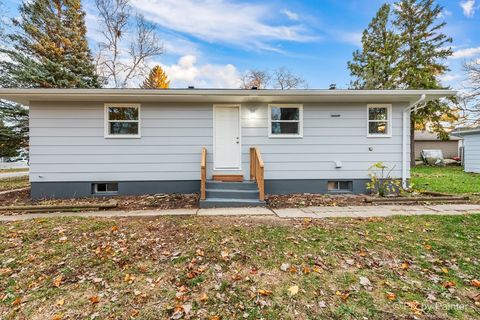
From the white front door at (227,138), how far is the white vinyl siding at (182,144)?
0.55 feet

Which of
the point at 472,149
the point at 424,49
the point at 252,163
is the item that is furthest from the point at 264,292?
the point at 424,49

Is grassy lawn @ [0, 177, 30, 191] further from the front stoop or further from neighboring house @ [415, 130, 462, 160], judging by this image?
neighboring house @ [415, 130, 462, 160]

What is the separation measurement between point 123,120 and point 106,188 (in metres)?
2.04

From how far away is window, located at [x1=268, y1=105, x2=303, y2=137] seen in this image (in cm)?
714

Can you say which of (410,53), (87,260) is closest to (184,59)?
(410,53)

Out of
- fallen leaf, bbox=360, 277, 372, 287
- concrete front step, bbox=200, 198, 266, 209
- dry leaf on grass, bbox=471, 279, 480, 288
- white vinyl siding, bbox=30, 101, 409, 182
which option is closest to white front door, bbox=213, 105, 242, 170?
white vinyl siding, bbox=30, 101, 409, 182

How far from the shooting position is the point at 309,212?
205 inches

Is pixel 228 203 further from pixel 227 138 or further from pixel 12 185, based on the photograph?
pixel 12 185

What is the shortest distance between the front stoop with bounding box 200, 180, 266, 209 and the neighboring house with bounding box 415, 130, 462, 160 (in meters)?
23.1

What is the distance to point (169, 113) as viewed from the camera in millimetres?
6887

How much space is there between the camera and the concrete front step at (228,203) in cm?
572

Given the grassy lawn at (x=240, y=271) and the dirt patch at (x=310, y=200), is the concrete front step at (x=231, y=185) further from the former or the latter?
the grassy lawn at (x=240, y=271)

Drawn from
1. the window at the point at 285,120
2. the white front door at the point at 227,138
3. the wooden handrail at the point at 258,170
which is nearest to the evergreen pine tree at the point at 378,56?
the window at the point at 285,120

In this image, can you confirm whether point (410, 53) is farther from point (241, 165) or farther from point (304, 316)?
point (304, 316)
